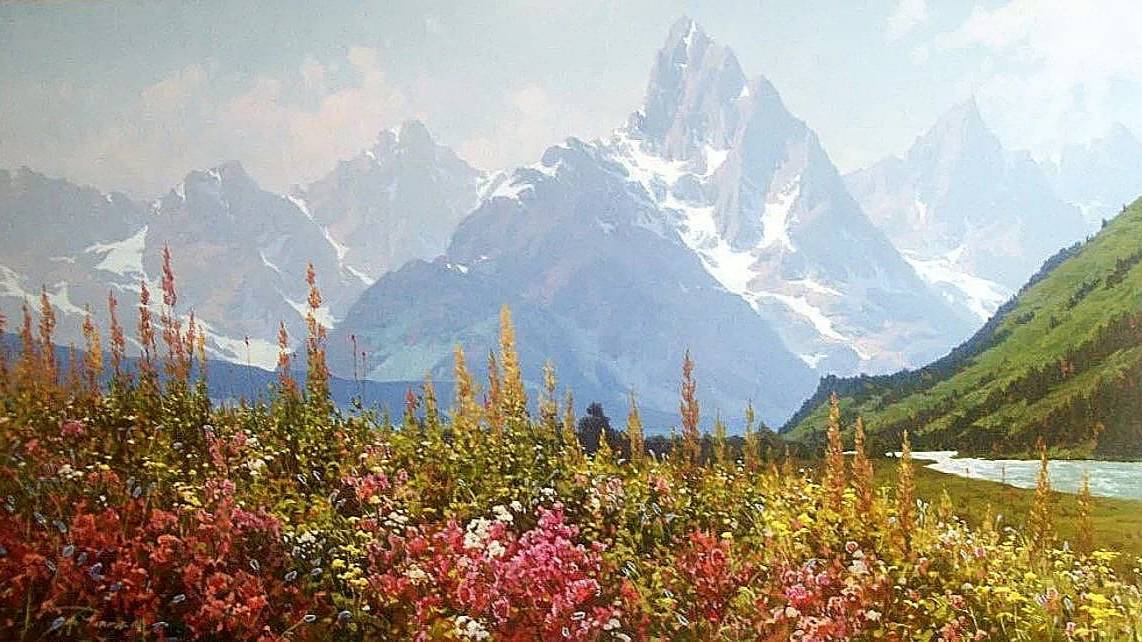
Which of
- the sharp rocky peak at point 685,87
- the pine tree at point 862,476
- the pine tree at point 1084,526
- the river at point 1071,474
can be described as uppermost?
the sharp rocky peak at point 685,87

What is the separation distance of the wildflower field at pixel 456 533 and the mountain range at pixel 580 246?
1.76ft

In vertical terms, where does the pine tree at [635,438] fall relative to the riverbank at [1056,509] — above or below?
above

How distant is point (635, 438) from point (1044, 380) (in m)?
34.9

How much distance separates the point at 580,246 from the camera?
24.6 feet

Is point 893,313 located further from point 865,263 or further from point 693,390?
point 693,390

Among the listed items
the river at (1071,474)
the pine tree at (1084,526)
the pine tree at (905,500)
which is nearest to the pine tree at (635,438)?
the pine tree at (905,500)

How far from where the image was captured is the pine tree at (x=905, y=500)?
12.9 ft

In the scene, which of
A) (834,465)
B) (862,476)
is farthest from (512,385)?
(862,476)

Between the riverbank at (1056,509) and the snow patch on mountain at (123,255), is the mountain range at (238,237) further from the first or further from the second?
the riverbank at (1056,509)

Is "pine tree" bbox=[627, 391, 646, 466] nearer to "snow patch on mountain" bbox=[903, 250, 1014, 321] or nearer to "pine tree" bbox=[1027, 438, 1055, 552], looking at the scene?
"pine tree" bbox=[1027, 438, 1055, 552]

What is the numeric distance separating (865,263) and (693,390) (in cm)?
653

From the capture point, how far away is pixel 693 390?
5.29 m

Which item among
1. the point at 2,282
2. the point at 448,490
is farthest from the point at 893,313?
the point at 2,282

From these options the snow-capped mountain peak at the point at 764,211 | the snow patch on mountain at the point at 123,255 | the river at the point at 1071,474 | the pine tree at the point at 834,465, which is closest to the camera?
the pine tree at the point at 834,465
